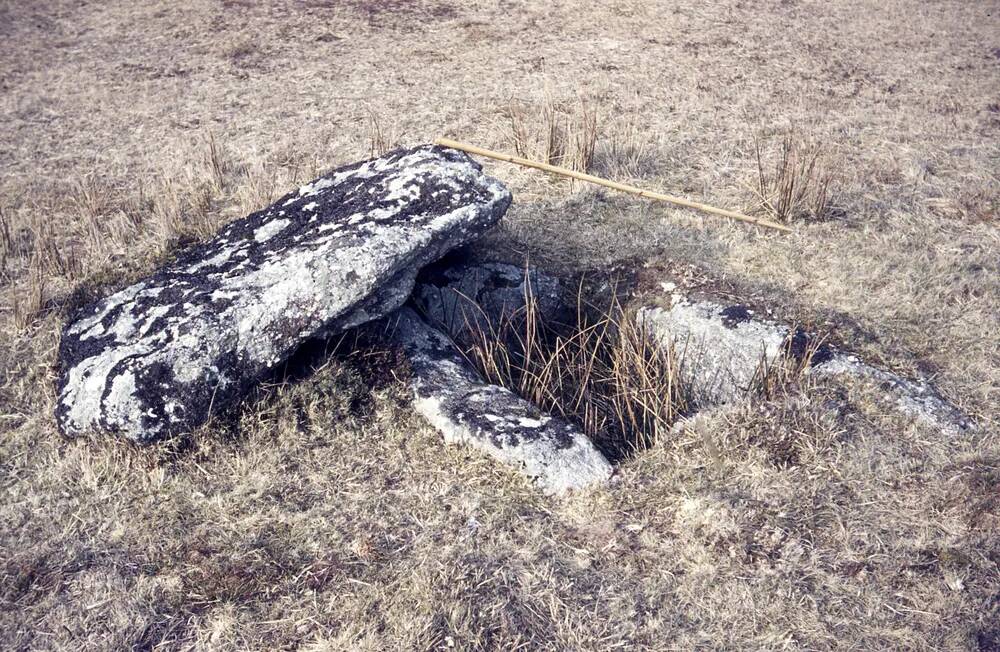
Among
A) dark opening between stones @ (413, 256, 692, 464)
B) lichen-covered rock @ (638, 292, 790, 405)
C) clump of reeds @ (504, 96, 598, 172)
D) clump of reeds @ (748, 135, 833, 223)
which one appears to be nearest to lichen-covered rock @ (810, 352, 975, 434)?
lichen-covered rock @ (638, 292, 790, 405)

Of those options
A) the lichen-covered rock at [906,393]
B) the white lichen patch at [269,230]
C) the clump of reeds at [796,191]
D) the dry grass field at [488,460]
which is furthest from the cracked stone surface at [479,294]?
the clump of reeds at [796,191]

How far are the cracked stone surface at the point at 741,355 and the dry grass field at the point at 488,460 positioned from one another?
4.7 inches

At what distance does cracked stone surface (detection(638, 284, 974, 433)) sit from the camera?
335cm

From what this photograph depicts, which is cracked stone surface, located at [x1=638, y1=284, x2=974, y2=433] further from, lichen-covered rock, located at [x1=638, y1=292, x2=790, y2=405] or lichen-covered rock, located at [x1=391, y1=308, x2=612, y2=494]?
lichen-covered rock, located at [x1=391, y1=308, x2=612, y2=494]

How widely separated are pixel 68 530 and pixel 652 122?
16.4 feet

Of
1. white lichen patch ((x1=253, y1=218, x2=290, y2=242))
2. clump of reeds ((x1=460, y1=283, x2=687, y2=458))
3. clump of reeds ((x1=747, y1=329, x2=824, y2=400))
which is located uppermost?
white lichen patch ((x1=253, y1=218, x2=290, y2=242))

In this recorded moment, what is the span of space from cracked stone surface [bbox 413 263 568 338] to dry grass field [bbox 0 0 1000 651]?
9.0 inches

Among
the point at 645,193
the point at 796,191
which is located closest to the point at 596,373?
the point at 645,193

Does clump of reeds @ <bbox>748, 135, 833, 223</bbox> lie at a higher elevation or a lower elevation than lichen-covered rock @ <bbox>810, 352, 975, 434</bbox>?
higher

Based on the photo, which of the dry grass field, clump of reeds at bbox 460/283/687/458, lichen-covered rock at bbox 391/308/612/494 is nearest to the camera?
the dry grass field

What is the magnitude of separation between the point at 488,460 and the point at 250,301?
1.18 meters

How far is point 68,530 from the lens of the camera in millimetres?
2881

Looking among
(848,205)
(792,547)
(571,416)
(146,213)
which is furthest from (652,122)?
(792,547)

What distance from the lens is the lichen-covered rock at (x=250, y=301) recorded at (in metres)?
3.07
